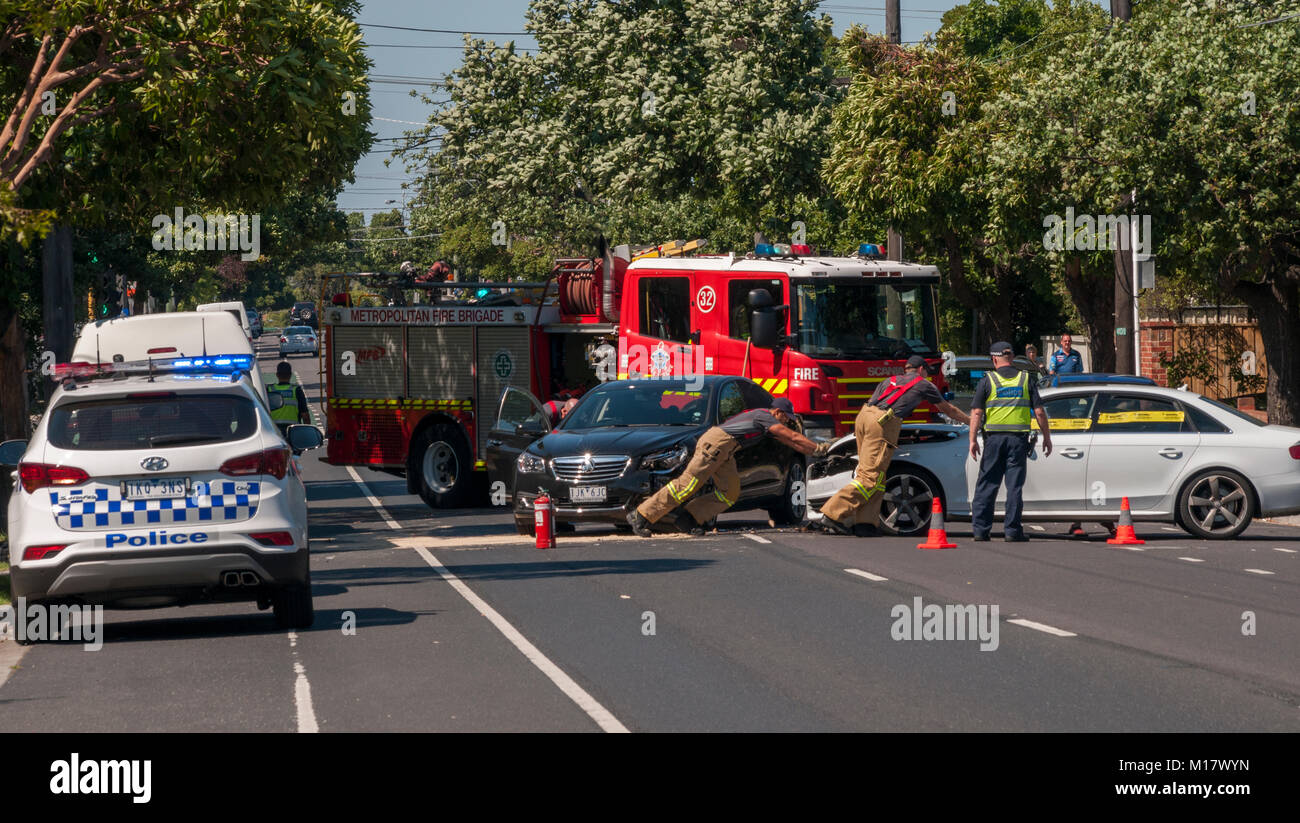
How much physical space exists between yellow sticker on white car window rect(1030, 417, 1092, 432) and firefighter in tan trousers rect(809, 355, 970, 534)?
2.76 ft

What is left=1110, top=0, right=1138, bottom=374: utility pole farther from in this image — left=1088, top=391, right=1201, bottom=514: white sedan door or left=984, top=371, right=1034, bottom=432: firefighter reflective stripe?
left=984, top=371, right=1034, bottom=432: firefighter reflective stripe

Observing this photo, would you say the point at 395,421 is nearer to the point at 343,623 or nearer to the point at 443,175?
the point at 343,623

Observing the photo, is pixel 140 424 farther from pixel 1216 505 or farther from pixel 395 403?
pixel 395 403

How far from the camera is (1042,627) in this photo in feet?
37.6

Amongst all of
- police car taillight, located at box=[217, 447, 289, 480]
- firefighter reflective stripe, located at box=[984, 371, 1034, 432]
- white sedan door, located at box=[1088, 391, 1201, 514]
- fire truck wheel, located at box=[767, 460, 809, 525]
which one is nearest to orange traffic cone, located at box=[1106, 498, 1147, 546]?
white sedan door, located at box=[1088, 391, 1201, 514]

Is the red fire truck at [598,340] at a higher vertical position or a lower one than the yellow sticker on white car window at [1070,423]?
higher

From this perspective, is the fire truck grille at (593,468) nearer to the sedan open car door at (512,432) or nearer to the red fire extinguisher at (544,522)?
the red fire extinguisher at (544,522)

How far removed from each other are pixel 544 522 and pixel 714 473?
69.7 inches

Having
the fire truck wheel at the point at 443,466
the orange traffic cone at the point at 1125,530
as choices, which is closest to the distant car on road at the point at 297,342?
the fire truck wheel at the point at 443,466

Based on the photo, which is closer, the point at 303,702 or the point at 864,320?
the point at 303,702

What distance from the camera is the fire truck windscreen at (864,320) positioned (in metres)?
20.2

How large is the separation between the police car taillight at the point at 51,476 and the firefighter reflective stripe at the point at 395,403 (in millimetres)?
12313

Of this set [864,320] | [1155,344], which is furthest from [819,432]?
[1155,344]
